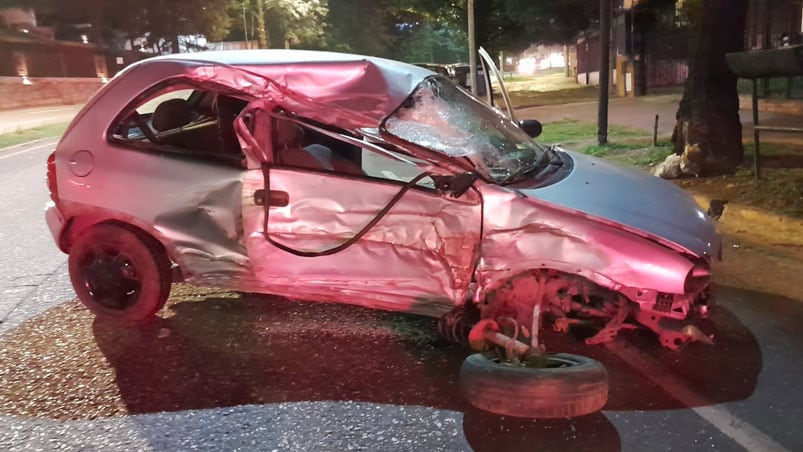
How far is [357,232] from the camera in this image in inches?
149

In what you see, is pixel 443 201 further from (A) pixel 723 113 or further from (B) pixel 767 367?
(A) pixel 723 113

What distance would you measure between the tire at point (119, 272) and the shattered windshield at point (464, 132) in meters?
1.78

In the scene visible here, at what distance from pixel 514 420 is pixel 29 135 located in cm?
1873

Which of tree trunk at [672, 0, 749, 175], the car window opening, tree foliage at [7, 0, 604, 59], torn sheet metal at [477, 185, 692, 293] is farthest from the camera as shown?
tree foliage at [7, 0, 604, 59]

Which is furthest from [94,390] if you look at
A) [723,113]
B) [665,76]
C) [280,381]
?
[665,76]

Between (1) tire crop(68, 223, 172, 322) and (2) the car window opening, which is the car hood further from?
(1) tire crop(68, 223, 172, 322)

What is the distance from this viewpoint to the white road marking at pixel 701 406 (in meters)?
2.95

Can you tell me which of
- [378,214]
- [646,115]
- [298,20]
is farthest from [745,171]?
[298,20]

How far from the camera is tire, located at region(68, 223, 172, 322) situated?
4270 mm

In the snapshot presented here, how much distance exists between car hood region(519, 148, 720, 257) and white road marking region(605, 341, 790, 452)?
71 cm

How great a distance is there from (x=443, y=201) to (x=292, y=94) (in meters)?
1.14

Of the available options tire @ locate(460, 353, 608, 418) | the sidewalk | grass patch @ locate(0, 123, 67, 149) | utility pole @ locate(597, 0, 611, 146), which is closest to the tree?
the sidewalk

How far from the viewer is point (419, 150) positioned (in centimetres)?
373

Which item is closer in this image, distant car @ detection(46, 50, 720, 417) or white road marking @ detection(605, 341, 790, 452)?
white road marking @ detection(605, 341, 790, 452)
